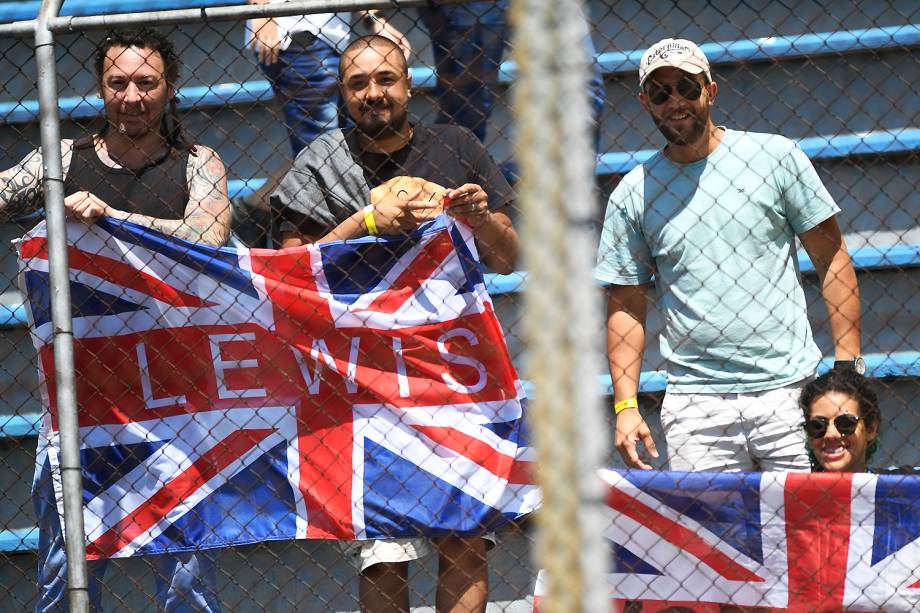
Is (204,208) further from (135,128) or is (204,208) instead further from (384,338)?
(384,338)

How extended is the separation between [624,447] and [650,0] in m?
2.18

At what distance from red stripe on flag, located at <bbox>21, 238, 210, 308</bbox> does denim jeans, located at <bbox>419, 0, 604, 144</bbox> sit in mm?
1176

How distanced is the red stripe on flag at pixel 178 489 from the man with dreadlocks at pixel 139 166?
0.61 m

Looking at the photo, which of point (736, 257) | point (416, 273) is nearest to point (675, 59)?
point (736, 257)

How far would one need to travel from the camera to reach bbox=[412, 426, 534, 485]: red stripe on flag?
359 centimetres

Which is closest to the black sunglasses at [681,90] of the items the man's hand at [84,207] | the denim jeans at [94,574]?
the man's hand at [84,207]

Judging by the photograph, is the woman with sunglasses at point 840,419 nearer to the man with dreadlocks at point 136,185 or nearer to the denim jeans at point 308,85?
the man with dreadlocks at point 136,185

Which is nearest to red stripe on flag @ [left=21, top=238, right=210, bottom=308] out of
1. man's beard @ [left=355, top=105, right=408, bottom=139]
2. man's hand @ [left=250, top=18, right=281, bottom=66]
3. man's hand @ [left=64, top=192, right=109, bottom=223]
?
man's hand @ [left=64, top=192, right=109, bottom=223]

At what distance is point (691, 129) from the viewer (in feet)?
12.3

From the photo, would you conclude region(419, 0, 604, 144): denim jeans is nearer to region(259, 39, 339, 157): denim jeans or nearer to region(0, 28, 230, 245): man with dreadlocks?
region(259, 39, 339, 157): denim jeans

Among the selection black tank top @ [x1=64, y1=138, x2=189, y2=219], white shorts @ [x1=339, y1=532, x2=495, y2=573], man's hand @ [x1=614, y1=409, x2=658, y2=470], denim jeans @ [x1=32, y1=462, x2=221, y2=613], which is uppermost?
black tank top @ [x1=64, y1=138, x2=189, y2=219]

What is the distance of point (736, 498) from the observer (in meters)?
3.46

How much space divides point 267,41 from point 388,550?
6.44 ft

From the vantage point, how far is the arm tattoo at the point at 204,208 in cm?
368
